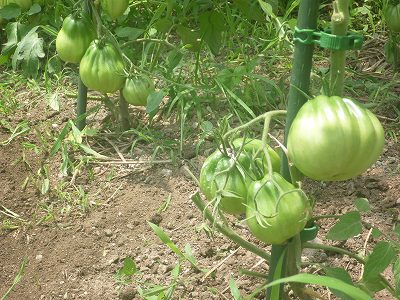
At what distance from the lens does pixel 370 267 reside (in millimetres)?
1228

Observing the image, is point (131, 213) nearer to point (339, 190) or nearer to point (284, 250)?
point (339, 190)

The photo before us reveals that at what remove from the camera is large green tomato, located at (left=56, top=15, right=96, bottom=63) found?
2.22 meters

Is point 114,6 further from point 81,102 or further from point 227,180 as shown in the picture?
point 227,180

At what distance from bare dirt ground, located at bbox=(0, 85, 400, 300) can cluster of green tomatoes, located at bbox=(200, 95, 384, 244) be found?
606 mm

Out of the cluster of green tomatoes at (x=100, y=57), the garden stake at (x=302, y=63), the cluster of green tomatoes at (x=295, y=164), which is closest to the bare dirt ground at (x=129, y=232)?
the cluster of green tomatoes at (x=100, y=57)

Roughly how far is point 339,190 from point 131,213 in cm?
64

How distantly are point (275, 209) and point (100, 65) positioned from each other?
1199mm

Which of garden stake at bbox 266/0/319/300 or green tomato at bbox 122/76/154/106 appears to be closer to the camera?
garden stake at bbox 266/0/319/300

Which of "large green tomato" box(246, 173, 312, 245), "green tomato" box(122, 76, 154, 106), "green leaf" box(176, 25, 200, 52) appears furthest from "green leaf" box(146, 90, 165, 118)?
"large green tomato" box(246, 173, 312, 245)

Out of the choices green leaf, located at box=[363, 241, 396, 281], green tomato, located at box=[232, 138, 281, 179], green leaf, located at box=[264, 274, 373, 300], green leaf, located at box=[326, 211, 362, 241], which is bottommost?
green leaf, located at box=[363, 241, 396, 281]

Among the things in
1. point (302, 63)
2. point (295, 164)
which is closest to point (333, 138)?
point (295, 164)

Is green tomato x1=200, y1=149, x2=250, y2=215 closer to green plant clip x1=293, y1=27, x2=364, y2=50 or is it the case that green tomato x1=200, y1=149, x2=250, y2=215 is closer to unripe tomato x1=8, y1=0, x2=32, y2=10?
green plant clip x1=293, y1=27, x2=364, y2=50

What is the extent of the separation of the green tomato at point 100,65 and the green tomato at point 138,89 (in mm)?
57

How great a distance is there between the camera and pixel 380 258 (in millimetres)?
1213
